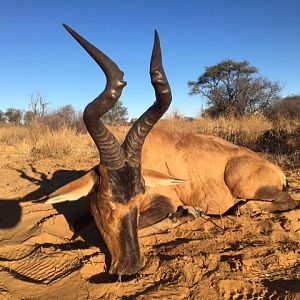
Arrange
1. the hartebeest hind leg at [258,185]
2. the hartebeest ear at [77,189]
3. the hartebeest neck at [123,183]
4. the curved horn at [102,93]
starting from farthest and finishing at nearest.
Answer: the hartebeest hind leg at [258,185] → the hartebeest ear at [77,189] → the hartebeest neck at [123,183] → the curved horn at [102,93]

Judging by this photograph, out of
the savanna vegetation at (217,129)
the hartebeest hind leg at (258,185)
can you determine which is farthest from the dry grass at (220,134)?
the hartebeest hind leg at (258,185)

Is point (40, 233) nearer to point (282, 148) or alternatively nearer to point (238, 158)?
point (238, 158)

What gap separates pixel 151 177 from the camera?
4715 mm

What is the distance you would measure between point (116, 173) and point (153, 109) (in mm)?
738

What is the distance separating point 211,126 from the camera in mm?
14586

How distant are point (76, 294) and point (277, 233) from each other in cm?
242

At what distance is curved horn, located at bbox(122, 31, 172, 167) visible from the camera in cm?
358

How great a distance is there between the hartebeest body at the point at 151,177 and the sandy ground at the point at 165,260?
13.4 inches

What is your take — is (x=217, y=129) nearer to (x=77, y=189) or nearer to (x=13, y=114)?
(x=77, y=189)

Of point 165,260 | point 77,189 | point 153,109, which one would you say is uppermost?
point 153,109

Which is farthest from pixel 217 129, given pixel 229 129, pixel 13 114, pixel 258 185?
pixel 13 114

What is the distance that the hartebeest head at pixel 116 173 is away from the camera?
11.4ft

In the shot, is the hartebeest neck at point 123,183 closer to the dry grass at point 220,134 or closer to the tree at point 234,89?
the dry grass at point 220,134

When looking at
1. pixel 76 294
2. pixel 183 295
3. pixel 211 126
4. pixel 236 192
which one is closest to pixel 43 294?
pixel 76 294
